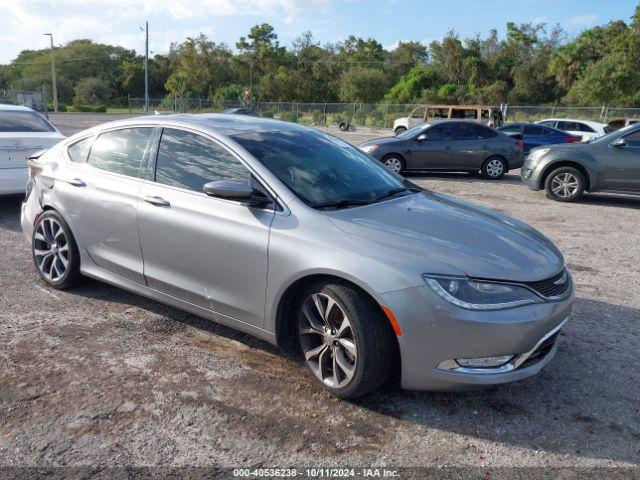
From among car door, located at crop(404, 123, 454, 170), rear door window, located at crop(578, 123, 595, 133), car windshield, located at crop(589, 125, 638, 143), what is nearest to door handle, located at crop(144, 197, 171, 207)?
car windshield, located at crop(589, 125, 638, 143)

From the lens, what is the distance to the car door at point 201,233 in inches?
141

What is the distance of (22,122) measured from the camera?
841cm

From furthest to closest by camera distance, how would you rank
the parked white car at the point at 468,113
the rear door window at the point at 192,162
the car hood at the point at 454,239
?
the parked white car at the point at 468,113 → the rear door window at the point at 192,162 → the car hood at the point at 454,239

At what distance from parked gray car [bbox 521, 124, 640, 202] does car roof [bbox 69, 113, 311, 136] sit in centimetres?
725

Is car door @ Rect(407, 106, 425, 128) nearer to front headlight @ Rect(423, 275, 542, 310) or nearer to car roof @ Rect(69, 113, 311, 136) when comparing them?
car roof @ Rect(69, 113, 311, 136)

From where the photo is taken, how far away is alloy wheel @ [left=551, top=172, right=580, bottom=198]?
33.9 feet

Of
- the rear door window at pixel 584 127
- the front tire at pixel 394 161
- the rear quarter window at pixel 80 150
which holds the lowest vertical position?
the front tire at pixel 394 161

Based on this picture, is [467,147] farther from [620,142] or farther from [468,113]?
[468,113]

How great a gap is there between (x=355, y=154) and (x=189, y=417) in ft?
8.01

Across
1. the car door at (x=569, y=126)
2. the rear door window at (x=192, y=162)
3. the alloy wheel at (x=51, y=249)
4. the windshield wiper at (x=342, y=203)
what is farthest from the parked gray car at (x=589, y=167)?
the car door at (x=569, y=126)

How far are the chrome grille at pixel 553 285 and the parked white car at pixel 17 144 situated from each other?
23.1 feet

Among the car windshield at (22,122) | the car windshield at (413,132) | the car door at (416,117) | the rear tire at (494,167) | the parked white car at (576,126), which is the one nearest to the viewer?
the car windshield at (22,122)

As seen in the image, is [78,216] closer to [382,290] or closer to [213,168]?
[213,168]

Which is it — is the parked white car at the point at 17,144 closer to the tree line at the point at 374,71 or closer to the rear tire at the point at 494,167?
the rear tire at the point at 494,167
